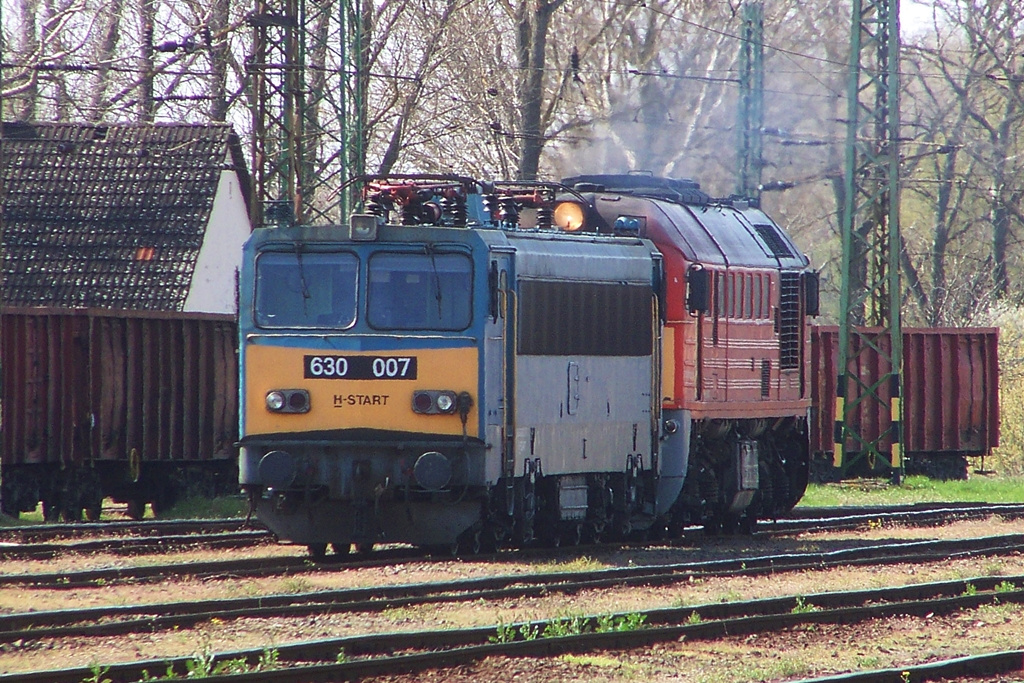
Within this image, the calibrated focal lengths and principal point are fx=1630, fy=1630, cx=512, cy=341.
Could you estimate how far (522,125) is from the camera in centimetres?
3581

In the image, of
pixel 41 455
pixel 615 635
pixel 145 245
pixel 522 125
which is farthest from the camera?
pixel 522 125

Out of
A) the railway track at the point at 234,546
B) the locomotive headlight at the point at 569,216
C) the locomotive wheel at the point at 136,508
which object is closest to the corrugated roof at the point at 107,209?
the locomotive wheel at the point at 136,508

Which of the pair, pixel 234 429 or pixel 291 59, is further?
pixel 291 59

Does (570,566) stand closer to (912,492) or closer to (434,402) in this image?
(434,402)

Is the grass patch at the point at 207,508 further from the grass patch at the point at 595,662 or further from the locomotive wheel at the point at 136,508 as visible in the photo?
the grass patch at the point at 595,662

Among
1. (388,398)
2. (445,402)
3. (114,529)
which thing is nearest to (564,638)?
(445,402)

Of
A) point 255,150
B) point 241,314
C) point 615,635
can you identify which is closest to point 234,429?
point 255,150

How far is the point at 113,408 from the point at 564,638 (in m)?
11.4

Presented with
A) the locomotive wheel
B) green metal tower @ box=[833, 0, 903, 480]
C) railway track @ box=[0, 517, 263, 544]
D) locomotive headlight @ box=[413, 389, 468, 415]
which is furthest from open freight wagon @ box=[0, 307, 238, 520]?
green metal tower @ box=[833, 0, 903, 480]

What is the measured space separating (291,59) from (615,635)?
16.0 m

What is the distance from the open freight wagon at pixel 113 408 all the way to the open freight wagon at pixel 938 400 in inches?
418

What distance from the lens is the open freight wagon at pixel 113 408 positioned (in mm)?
18484

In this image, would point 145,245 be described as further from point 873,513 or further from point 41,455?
point 873,513

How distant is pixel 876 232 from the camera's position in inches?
996
